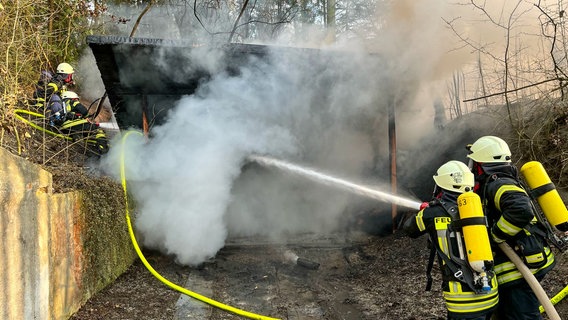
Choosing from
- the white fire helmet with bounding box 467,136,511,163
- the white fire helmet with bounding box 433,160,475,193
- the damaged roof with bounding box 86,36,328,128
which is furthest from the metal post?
the white fire helmet with bounding box 433,160,475,193

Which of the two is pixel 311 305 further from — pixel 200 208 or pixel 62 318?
pixel 62 318

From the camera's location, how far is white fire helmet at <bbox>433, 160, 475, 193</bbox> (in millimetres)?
3154

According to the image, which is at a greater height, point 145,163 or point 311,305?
point 145,163

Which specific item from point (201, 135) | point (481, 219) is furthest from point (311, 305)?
point (201, 135)

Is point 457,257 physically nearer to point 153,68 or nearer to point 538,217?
point 538,217

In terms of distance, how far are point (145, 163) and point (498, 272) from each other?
470 centimetres

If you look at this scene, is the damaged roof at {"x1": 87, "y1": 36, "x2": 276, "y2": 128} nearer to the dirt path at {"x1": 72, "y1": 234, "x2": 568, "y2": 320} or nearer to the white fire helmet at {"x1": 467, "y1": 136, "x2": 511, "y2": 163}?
the dirt path at {"x1": 72, "y1": 234, "x2": 568, "y2": 320}

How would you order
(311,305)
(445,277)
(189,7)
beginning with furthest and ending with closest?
(189,7) → (311,305) → (445,277)

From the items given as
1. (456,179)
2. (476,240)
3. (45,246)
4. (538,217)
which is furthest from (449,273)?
(45,246)

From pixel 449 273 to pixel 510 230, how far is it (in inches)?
21.5

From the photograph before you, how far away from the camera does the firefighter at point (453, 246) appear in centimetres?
296

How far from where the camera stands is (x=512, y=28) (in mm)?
6910

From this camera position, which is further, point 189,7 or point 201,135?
point 189,7

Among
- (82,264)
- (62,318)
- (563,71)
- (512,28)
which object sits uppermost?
(512,28)
